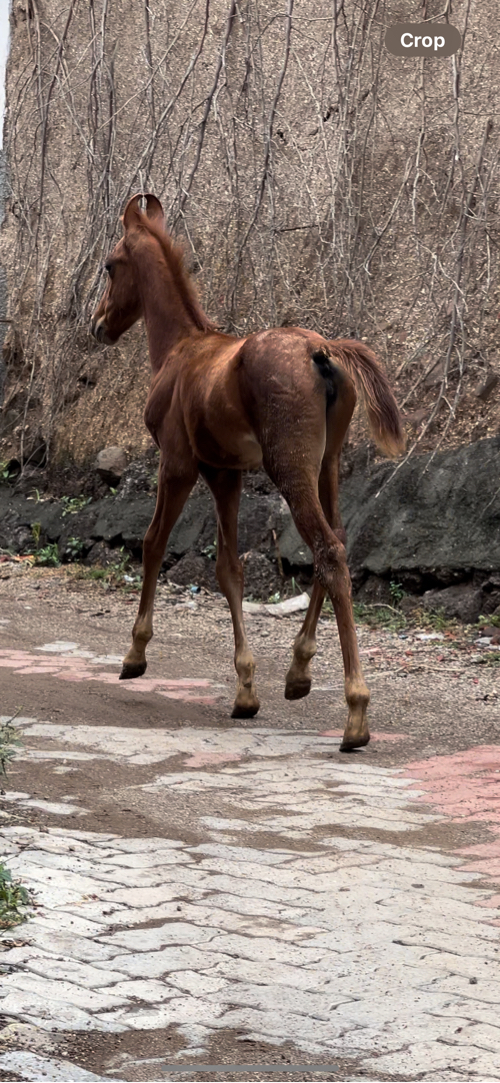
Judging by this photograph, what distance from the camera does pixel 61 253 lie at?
12.4m

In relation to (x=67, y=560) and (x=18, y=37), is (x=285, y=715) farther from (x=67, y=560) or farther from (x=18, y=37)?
(x=18, y=37)

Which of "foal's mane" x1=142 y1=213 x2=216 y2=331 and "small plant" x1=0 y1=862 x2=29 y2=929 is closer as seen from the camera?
"small plant" x1=0 y1=862 x2=29 y2=929

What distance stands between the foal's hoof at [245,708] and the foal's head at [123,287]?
2.52 m

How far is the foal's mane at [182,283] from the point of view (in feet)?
23.4

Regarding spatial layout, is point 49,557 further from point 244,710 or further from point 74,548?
point 244,710

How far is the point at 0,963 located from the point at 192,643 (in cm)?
517

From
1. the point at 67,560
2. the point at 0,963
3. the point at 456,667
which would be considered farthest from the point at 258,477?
the point at 0,963

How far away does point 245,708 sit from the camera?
6.35 m

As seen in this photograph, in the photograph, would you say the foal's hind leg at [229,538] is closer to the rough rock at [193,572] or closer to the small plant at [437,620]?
the small plant at [437,620]

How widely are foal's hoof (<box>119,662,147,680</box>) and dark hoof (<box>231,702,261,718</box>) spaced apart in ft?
2.31

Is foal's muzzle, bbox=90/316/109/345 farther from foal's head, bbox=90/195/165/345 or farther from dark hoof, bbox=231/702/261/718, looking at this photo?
dark hoof, bbox=231/702/261/718

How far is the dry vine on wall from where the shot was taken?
365 inches

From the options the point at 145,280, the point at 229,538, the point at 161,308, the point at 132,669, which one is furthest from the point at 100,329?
the point at 132,669

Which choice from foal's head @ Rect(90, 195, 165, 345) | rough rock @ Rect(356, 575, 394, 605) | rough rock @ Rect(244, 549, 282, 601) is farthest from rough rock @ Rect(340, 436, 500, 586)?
foal's head @ Rect(90, 195, 165, 345)
